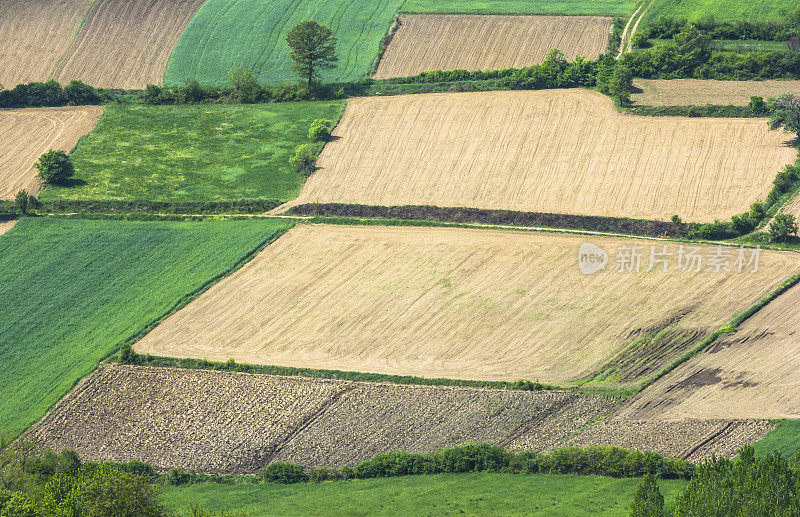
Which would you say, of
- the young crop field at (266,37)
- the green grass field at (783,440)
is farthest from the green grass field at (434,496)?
the young crop field at (266,37)

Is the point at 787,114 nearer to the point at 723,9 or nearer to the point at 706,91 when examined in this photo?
the point at 706,91

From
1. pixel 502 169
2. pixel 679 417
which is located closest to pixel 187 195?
pixel 502 169

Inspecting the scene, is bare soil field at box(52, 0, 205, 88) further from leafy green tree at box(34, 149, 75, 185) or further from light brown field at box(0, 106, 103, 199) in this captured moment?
leafy green tree at box(34, 149, 75, 185)

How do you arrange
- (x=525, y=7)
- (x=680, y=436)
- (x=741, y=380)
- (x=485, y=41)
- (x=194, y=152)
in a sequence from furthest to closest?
(x=525, y=7) < (x=485, y=41) < (x=194, y=152) < (x=741, y=380) < (x=680, y=436)

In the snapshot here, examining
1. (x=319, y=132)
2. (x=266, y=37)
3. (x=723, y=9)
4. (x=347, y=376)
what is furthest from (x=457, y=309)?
(x=723, y=9)

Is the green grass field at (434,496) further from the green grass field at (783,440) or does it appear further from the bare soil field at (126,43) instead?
the bare soil field at (126,43)

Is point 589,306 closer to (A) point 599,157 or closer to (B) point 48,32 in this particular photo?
(A) point 599,157
